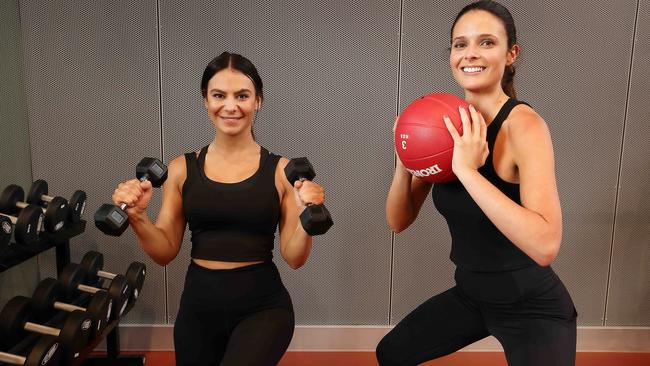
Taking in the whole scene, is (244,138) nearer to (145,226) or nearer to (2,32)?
(145,226)

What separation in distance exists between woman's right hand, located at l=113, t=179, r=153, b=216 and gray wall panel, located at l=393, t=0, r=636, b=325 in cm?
176

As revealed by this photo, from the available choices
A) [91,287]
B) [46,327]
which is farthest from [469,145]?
[91,287]

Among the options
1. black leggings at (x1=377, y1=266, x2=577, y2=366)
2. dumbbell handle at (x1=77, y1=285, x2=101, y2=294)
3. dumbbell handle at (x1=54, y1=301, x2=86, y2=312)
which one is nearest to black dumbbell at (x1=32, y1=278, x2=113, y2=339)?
dumbbell handle at (x1=54, y1=301, x2=86, y2=312)

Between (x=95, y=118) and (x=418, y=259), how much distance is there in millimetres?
2155

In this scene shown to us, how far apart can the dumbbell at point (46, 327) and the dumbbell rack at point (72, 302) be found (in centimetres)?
6

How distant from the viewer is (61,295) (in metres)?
2.54

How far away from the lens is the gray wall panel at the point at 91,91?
2910mm

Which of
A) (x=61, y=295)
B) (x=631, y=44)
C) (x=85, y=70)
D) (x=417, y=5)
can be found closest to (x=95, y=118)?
(x=85, y=70)

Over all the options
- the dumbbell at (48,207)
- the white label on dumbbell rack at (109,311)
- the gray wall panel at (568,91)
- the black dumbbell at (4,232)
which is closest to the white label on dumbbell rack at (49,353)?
the white label on dumbbell rack at (109,311)

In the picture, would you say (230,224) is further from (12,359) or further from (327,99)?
(327,99)

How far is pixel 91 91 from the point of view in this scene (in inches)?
117

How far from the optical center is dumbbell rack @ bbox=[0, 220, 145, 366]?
2.23m

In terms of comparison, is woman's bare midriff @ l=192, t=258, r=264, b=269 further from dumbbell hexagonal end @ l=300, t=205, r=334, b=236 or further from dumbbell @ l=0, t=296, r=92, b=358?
dumbbell @ l=0, t=296, r=92, b=358

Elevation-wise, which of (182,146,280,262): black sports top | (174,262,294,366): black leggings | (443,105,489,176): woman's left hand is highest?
(443,105,489,176): woman's left hand
